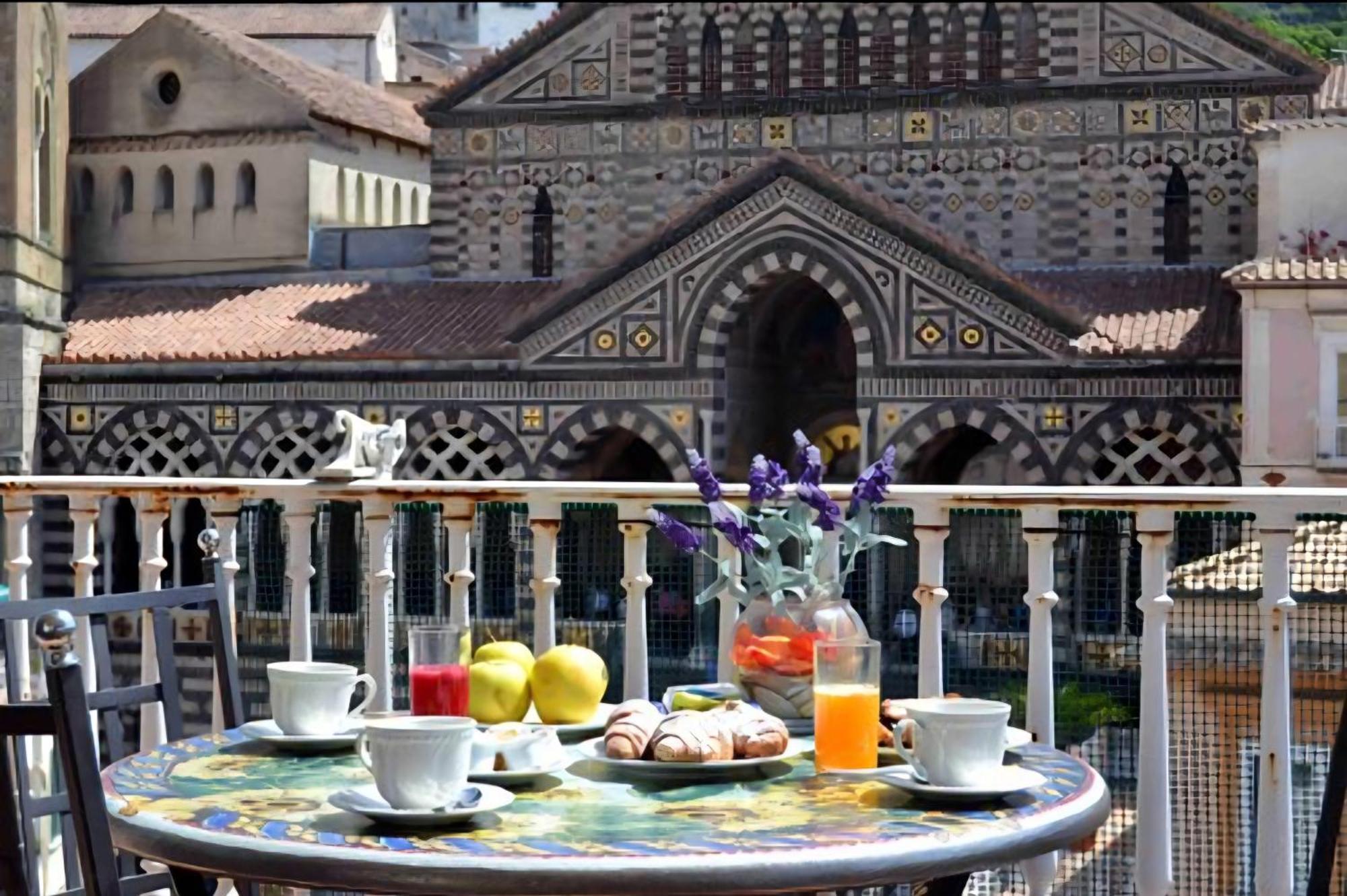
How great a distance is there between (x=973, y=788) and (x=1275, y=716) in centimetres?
169

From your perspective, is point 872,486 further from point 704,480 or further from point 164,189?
Answer: point 164,189

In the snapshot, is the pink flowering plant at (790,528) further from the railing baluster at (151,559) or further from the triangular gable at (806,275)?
the triangular gable at (806,275)

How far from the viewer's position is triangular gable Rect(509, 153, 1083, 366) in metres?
22.1

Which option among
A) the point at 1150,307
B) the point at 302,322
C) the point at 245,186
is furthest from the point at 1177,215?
the point at 245,186

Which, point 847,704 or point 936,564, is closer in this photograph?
point 847,704

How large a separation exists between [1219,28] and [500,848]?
72.9 feet

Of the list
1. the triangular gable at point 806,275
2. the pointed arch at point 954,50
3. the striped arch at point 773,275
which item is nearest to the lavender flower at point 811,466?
the triangular gable at point 806,275

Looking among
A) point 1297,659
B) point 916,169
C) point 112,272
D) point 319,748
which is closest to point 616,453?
point 916,169

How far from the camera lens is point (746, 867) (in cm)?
295

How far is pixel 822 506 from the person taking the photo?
3.98 meters

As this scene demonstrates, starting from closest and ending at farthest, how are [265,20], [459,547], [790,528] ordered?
1. [790,528]
2. [459,547]
3. [265,20]

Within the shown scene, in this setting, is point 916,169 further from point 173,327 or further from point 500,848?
point 500,848

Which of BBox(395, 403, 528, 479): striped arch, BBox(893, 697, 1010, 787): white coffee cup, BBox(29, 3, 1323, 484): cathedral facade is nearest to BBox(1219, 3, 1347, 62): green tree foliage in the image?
BBox(29, 3, 1323, 484): cathedral facade

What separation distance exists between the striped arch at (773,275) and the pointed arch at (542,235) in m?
3.54
